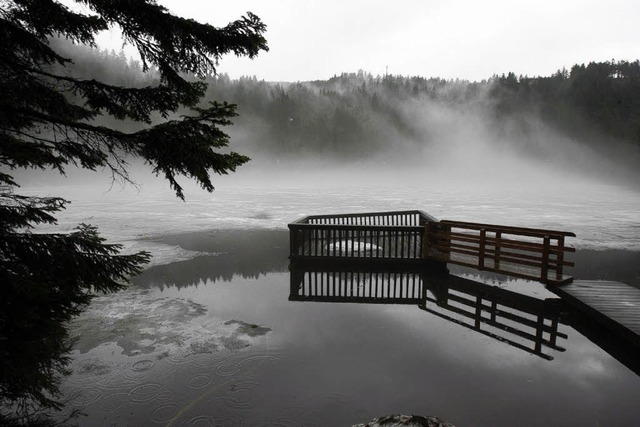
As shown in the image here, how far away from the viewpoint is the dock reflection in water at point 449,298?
718 centimetres

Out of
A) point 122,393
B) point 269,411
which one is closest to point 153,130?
point 269,411

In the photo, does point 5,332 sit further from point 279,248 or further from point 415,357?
point 279,248

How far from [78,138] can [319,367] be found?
4747 millimetres

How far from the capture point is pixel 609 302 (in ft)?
25.3

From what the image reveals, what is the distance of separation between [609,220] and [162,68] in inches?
1210

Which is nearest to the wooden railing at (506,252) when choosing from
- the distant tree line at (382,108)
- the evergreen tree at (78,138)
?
the evergreen tree at (78,138)

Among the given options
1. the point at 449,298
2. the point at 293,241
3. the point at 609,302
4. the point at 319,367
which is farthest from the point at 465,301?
the point at 293,241

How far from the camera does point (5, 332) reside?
2.79 m

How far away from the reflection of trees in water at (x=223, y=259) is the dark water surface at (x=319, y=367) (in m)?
1.62

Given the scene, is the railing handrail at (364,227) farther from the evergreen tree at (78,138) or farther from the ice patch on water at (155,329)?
the evergreen tree at (78,138)

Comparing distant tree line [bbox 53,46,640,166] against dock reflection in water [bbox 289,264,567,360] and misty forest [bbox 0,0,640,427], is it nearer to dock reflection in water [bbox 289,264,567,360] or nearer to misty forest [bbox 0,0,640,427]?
misty forest [bbox 0,0,640,427]

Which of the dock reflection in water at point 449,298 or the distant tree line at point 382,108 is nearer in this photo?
the dock reflection in water at point 449,298

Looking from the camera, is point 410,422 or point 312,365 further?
point 312,365

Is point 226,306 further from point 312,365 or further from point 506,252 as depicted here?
point 506,252
